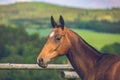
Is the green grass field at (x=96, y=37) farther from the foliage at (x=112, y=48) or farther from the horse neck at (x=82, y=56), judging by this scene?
the horse neck at (x=82, y=56)

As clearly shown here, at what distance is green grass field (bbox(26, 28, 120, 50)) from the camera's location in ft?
114

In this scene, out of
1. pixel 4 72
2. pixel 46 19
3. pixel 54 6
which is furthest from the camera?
pixel 54 6

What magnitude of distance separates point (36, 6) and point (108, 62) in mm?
41838

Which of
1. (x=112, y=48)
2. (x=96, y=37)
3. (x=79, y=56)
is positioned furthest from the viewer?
(x=112, y=48)

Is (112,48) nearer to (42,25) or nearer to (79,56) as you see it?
(42,25)

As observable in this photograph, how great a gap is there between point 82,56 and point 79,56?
0.17ft

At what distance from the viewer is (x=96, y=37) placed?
122 feet

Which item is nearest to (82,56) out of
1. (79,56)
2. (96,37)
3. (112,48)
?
(79,56)

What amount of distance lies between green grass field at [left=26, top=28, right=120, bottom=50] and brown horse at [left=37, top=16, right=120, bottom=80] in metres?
26.8

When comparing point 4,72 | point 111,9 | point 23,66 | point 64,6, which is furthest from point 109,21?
point 23,66

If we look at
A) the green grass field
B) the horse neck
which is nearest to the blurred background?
the green grass field

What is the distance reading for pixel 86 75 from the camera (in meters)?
6.92

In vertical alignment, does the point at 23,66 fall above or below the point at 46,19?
above

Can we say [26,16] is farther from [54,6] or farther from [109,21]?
[109,21]
